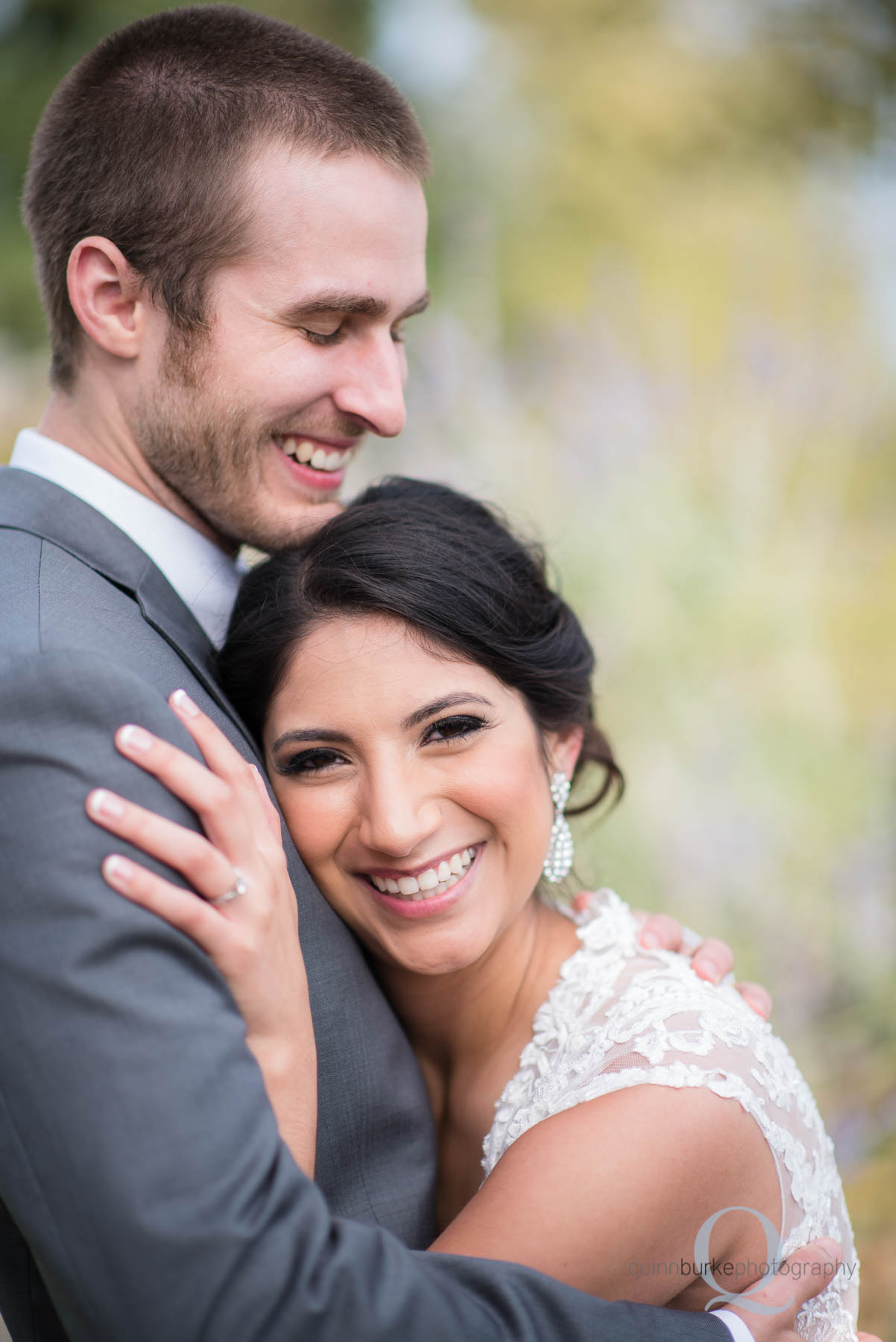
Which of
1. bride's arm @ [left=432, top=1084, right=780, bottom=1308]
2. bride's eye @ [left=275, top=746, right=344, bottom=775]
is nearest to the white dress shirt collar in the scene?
bride's eye @ [left=275, top=746, right=344, bottom=775]

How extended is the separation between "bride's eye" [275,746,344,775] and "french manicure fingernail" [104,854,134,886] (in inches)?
29.2

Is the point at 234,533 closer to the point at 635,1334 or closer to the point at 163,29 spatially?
the point at 163,29

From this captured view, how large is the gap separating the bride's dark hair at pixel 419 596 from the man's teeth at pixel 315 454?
92 millimetres

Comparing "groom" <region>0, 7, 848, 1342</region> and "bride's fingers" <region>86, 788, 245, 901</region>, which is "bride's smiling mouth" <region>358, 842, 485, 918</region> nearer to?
"groom" <region>0, 7, 848, 1342</region>

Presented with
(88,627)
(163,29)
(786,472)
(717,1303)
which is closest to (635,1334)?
(717,1303)

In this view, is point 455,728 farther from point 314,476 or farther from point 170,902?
point 170,902

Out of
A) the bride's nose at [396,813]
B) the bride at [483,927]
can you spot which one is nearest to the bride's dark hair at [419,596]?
the bride at [483,927]

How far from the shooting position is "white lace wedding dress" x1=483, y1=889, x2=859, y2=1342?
5.84 feet

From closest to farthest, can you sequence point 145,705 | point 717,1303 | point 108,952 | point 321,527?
point 108,952 → point 145,705 → point 717,1303 → point 321,527

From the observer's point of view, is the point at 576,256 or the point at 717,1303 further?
the point at 576,256

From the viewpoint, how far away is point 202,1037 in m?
1.23

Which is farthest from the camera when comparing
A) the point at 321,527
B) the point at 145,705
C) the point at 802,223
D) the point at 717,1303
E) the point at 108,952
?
the point at 802,223

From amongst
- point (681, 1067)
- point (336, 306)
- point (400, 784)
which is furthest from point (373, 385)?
point (681, 1067)

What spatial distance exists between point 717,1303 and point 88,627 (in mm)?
1346
